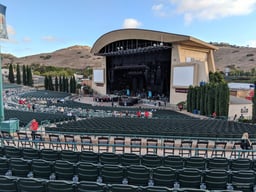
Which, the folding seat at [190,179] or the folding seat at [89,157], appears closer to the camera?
the folding seat at [190,179]

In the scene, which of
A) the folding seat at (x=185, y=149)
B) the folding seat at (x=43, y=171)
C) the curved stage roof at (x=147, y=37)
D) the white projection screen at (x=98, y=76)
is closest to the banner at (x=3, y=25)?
the folding seat at (x=43, y=171)

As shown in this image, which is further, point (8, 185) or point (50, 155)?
point (50, 155)

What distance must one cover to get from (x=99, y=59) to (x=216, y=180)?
168 meters

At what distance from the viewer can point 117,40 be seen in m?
49.9

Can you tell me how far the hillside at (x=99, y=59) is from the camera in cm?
11407

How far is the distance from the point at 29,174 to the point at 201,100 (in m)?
28.0

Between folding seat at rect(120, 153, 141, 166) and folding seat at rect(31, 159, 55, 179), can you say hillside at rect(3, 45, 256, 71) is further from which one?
Result: folding seat at rect(31, 159, 55, 179)

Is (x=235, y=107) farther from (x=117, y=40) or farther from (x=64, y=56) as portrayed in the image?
(x=64, y=56)

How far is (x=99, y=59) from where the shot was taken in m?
169

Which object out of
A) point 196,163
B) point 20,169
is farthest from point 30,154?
point 196,163

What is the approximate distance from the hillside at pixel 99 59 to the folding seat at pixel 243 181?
110258 millimetres

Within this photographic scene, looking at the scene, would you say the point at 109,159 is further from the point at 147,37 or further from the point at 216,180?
the point at 147,37

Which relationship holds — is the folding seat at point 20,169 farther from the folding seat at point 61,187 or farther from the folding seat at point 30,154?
the folding seat at point 61,187

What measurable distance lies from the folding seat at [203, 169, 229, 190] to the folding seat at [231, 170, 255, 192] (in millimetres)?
198
